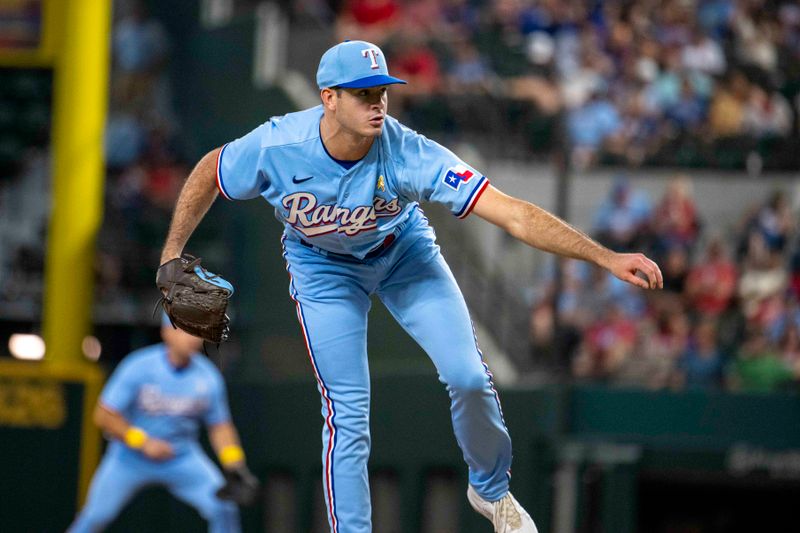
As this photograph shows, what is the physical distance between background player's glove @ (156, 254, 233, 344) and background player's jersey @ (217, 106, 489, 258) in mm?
354

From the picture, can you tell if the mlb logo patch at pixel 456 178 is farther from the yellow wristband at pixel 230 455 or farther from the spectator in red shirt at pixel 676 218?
the spectator in red shirt at pixel 676 218

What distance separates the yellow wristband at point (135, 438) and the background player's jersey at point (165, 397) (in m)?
0.19

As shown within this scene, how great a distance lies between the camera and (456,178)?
5250 millimetres

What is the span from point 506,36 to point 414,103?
2.28 m

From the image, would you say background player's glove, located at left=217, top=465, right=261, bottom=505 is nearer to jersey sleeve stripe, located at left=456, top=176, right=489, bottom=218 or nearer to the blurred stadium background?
the blurred stadium background

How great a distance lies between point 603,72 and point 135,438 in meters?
5.75

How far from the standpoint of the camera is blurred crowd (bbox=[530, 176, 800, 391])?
10156 mm

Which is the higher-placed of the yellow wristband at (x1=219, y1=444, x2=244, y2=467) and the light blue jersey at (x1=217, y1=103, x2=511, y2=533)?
the light blue jersey at (x1=217, y1=103, x2=511, y2=533)

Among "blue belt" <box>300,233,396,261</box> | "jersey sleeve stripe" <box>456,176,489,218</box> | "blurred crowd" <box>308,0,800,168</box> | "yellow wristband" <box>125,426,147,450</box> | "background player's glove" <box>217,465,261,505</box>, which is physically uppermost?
"blurred crowd" <box>308,0,800,168</box>

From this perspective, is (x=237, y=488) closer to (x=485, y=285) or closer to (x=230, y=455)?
(x=230, y=455)

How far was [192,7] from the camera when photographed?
13.8 meters

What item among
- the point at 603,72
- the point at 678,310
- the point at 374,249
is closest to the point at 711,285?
the point at 678,310

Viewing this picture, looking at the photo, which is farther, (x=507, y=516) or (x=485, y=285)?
(x=485, y=285)

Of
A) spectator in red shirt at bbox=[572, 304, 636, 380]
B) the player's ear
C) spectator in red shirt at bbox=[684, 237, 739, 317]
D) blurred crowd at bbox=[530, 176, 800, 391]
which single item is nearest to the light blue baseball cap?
the player's ear
